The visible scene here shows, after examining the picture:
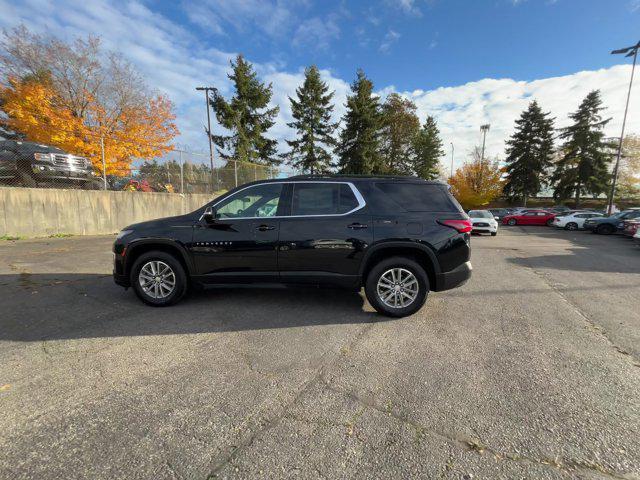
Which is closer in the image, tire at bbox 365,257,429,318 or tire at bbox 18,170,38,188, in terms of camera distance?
tire at bbox 365,257,429,318

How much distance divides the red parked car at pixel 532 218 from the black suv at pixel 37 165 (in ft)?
104

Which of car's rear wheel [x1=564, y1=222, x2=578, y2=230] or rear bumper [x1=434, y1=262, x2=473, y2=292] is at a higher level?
rear bumper [x1=434, y1=262, x2=473, y2=292]

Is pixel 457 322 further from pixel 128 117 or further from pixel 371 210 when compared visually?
pixel 128 117

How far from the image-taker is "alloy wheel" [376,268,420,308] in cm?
417

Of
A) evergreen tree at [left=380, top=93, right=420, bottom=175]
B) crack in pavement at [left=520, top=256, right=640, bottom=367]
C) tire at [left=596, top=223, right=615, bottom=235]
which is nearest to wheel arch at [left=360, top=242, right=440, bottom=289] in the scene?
crack in pavement at [left=520, top=256, right=640, bottom=367]

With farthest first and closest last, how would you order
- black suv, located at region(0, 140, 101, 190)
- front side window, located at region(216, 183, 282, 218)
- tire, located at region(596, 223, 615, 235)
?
tire, located at region(596, 223, 615, 235)
black suv, located at region(0, 140, 101, 190)
front side window, located at region(216, 183, 282, 218)

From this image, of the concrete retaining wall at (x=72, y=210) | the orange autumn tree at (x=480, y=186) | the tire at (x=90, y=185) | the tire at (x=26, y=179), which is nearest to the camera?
the concrete retaining wall at (x=72, y=210)

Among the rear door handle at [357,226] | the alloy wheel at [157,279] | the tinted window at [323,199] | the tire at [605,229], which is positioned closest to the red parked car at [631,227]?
the tire at [605,229]

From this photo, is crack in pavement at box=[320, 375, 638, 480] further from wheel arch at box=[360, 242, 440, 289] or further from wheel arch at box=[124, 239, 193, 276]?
wheel arch at box=[124, 239, 193, 276]

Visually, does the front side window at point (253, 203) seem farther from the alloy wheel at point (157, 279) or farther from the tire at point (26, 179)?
the tire at point (26, 179)

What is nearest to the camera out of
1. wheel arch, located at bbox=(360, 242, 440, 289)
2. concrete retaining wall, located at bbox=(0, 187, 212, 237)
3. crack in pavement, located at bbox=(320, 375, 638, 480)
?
crack in pavement, located at bbox=(320, 375, 638, 480)

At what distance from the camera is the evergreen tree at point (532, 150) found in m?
41.7

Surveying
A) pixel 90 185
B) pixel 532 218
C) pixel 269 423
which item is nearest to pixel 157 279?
pixel 269 423

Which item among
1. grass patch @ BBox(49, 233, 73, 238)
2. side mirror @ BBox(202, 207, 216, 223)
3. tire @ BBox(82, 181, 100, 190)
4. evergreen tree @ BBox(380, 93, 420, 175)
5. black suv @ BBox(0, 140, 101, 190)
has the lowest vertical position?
grass patch @ BBox(49, 233, 73, 238)
